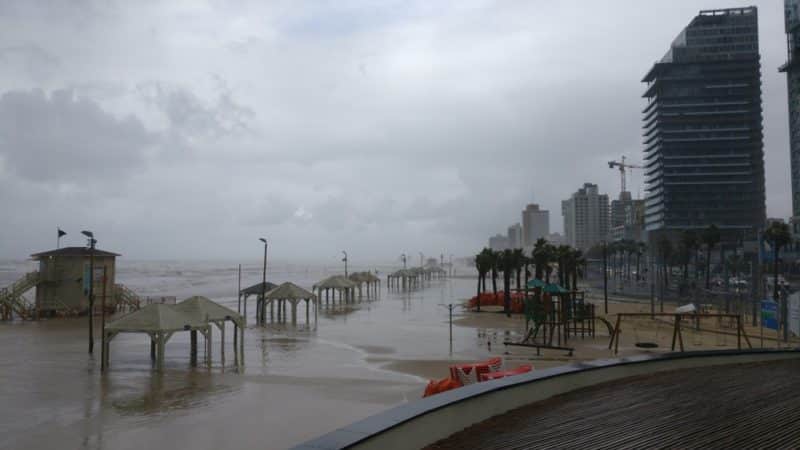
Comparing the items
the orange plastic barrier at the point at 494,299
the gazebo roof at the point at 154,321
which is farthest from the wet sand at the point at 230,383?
the orange plastic barrier at the point at 494,299

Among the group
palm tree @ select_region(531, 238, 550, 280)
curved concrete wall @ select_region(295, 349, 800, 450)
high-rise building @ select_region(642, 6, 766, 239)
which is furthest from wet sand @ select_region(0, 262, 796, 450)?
high-rise building @ select_region(642, 6, 766, 239)

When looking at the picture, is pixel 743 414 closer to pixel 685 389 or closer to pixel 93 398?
pixel 685 389

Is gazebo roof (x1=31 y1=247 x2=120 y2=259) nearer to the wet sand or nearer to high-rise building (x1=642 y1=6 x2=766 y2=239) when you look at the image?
the wet sand

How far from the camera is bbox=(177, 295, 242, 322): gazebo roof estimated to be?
73.9 ft

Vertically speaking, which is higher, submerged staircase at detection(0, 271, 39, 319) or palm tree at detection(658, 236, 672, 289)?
palm tree at detection(658, 236, 672, 289)

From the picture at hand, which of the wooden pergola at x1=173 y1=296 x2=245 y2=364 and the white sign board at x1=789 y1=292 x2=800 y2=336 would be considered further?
the wooden pergola at x1=173 y1=296 x2=245 y2=364

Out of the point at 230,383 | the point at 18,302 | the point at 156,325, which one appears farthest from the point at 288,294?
the point at 18,302

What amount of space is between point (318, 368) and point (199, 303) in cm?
562

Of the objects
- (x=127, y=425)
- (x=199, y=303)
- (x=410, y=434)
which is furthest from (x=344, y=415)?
(x=199, y=303)

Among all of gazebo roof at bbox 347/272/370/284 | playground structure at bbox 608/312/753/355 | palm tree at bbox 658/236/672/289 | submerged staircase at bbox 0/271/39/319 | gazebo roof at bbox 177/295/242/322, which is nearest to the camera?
playground structure at bbox 608/312/753/355

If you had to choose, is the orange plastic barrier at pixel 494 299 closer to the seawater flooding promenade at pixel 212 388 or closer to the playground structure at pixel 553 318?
the playground structure at pixel 553 318

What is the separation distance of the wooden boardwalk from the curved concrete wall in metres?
0.15

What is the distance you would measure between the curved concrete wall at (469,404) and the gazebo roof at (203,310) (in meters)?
16.8

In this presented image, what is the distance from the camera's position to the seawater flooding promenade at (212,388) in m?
13.3
